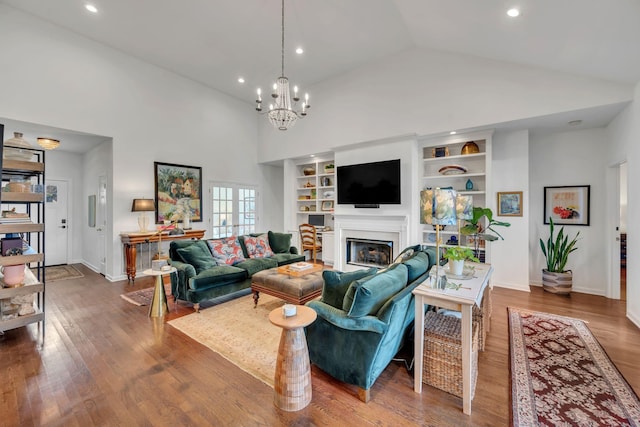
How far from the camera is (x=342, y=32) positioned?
4648 mm

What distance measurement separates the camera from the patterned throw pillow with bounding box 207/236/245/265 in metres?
4.27

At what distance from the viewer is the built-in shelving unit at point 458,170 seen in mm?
4703

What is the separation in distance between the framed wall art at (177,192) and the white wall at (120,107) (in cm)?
15

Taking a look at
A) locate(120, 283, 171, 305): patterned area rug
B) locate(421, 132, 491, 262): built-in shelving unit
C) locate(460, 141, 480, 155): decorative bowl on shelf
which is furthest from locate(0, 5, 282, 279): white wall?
locate(460, 141, 480, 155): decorative bowl on shelf

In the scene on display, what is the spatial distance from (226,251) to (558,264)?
535cm

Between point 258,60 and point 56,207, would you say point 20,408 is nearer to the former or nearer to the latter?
point 258,60

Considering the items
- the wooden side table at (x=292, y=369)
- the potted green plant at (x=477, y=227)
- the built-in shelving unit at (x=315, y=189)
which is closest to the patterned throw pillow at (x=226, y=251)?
the wooden side table at (x=292, y=369)

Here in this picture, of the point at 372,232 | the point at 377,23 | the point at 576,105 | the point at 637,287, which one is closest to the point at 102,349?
the point at 372,232

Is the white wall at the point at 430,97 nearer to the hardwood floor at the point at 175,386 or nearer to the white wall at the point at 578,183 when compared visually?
the white wall at the point at 578,183

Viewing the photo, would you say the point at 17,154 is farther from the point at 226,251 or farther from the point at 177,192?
the point at 177,192

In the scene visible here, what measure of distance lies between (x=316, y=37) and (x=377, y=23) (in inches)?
41.2

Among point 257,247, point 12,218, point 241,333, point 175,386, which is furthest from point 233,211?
point 175,386

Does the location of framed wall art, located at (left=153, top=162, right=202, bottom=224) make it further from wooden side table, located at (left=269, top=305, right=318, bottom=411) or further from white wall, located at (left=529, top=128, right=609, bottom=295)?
white wall, located at (left=529, top=128, right=609, bottom=295)

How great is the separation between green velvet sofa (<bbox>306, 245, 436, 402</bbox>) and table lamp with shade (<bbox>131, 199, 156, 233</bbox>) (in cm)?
453
